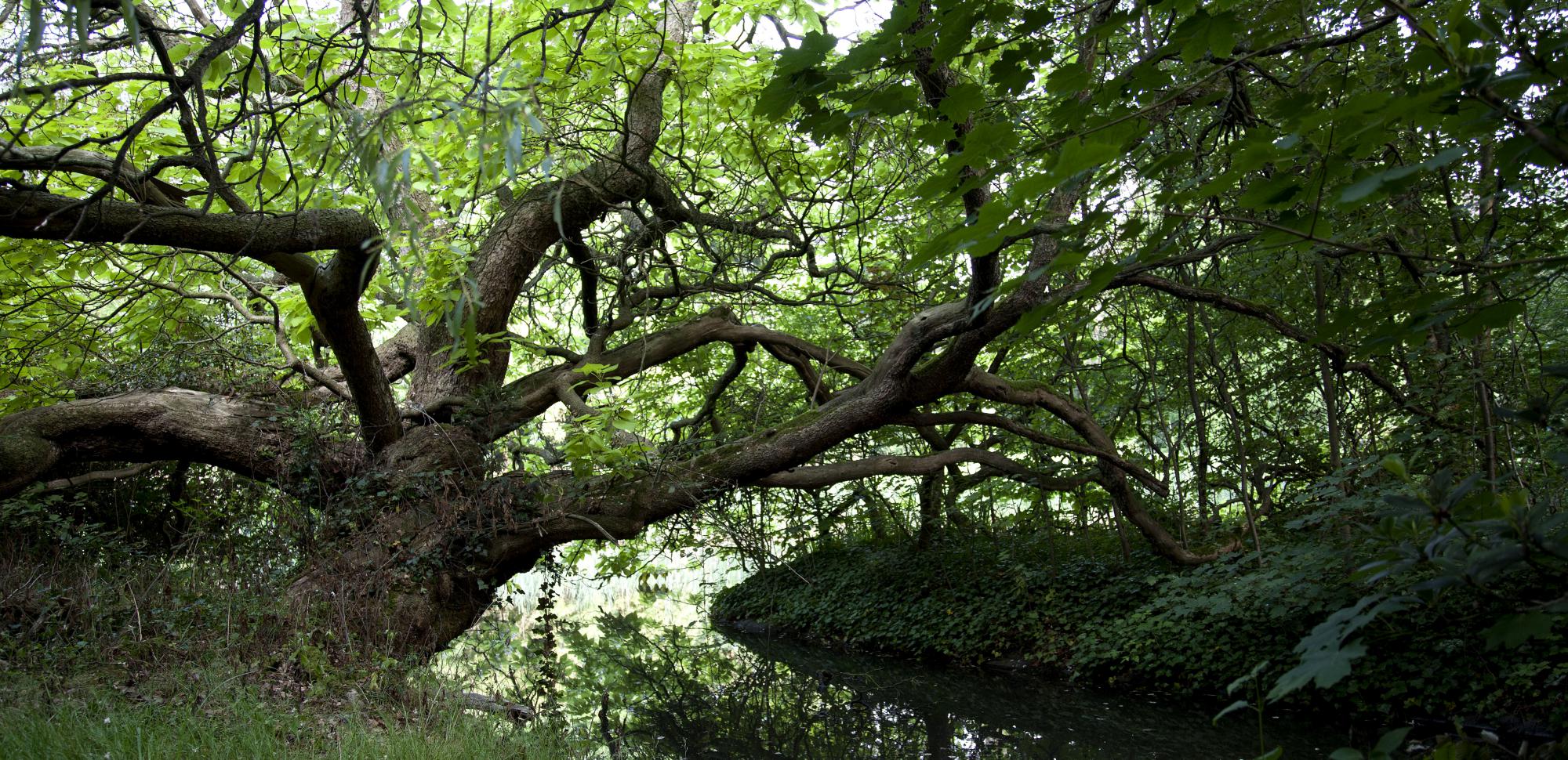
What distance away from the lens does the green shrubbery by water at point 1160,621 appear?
4949 millimetres

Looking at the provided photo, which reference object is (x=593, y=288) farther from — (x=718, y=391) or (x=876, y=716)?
(x=876, y=716)

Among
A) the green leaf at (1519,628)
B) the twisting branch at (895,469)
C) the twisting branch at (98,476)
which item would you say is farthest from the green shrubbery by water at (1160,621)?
the twisting branch at (98,476)

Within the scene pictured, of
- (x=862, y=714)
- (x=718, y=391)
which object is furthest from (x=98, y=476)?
(x=862, y=714)

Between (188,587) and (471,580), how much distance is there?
5.01 ft

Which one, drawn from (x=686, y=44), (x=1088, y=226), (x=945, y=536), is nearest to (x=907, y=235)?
Answer: (x=686, y=44)

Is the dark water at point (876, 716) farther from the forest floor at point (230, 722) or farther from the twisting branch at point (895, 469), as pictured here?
the twisting branch at point (895, 469)

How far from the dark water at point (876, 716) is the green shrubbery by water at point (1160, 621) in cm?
33

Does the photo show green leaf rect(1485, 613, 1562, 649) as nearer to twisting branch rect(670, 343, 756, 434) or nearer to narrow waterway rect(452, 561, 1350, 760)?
narrow waterway rect(452, 561, 1350, 760)

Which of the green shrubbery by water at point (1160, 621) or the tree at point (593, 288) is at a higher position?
the tree at point (593, 288)

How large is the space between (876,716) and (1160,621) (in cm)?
224

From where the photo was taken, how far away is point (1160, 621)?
6.73 meters

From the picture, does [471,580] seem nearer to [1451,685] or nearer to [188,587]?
[188,587]

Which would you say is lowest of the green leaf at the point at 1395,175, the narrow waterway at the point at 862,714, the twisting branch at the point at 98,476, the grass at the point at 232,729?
the narrow waterway at the point at 862,714

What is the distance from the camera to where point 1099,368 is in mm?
8109
